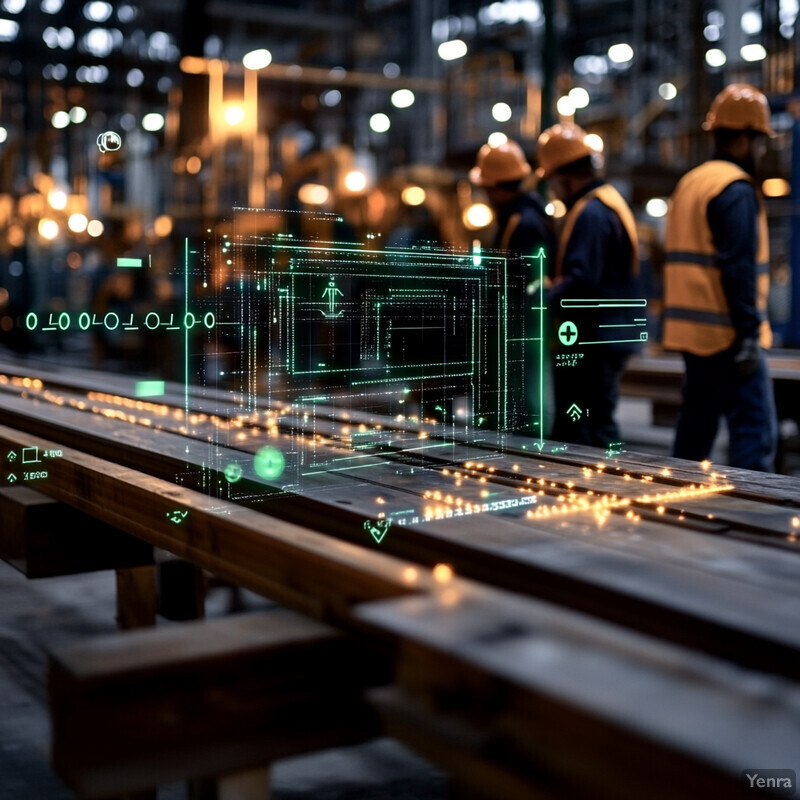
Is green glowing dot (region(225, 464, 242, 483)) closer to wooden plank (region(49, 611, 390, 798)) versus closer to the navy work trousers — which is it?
wooden plank (region(49, 611, 390, 798))

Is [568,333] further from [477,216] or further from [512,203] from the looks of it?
[477,216]

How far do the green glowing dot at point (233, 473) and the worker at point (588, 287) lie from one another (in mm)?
2248

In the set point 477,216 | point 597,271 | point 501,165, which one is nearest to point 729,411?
point 597,271

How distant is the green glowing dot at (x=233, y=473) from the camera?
2742 millimetres

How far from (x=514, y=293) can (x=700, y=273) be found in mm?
1152

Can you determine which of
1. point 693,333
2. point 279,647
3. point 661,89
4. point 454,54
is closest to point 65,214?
point 454,54

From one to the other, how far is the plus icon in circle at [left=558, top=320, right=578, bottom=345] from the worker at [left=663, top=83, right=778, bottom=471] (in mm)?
455

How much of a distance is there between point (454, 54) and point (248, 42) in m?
9.38

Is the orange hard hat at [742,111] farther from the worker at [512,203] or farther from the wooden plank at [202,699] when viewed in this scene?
the wooden plank at [202,699]

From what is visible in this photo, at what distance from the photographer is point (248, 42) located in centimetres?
2445

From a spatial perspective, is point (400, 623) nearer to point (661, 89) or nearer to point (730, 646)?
point (730, 646)

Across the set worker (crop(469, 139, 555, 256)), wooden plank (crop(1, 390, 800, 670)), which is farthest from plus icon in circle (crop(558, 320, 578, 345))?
wooden plank (crop(1, 390, 800, 670))

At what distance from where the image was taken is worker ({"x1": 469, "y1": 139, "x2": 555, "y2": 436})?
12.1 ft

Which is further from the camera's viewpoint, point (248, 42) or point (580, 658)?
point (248, 42)
